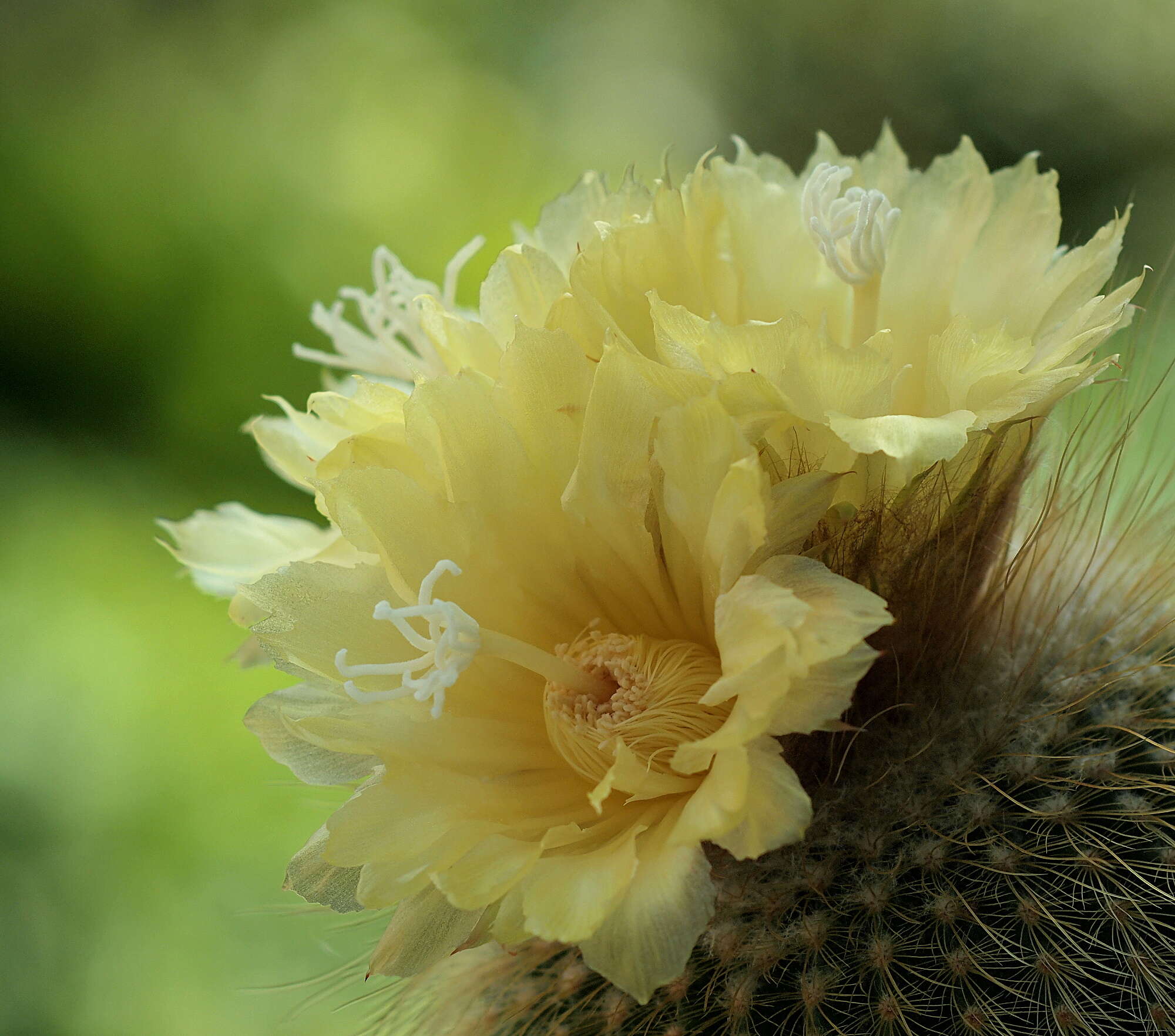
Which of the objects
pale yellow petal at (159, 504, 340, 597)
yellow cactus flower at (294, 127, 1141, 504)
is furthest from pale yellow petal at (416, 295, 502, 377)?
pale yellow petal at (159, 504, 340, 597)

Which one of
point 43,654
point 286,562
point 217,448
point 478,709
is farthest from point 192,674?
point 478,709

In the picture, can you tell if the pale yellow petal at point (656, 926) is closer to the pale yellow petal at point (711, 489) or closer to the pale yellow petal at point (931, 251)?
the pale yellow petal at point (711, 489)

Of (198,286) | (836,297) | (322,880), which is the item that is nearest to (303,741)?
(322,880)

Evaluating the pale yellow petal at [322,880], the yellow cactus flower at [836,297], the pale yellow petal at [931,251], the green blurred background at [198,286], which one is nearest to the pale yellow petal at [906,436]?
the yellow cactus flower at [836,297]

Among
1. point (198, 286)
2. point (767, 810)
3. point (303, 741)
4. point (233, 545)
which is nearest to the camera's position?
point (767, 810)

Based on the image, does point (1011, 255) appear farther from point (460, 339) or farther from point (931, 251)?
point (460, 339)

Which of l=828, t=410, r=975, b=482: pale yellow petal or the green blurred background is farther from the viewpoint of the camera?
the green blurred background

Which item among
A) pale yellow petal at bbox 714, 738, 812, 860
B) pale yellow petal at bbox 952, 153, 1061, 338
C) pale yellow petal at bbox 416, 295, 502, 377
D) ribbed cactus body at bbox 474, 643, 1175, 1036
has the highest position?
pale yellow petal at bbox 416, 295, 502, 377

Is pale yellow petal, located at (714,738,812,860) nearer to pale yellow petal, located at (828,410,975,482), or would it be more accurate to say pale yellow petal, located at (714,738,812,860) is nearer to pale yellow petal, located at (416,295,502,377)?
pale yellow petal, located at (828,410,975,482)
